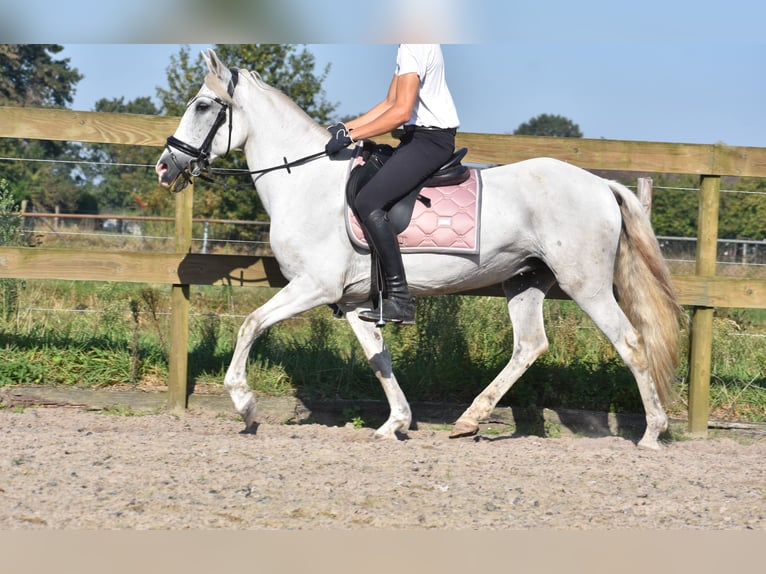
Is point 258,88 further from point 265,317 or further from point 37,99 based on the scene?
point 37,99

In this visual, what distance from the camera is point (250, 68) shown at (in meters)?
15.5

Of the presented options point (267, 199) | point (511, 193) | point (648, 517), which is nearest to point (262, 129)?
point (267, 199)

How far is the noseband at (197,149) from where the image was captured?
559 centimetres

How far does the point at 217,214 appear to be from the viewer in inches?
691

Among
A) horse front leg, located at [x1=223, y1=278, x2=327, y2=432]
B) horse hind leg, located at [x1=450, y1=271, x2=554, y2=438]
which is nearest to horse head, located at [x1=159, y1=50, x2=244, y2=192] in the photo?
horse front leg, located at [x1=223, y1=278, x2=327, y2=432]

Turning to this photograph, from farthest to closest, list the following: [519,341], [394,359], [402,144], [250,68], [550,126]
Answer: [550,126] → [250,68] → [394,359] → [519,341] → [402,144]

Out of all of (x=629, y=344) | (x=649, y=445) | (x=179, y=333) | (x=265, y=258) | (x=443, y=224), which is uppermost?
(x=443, y=224)

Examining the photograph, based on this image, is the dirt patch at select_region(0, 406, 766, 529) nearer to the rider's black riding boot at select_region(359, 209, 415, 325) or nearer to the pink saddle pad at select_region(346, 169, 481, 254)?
the rider's black riding boot at select_region(359, 209, 415, 325)

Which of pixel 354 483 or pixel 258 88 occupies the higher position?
pixel 258 88

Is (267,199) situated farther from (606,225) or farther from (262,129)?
(606,225)

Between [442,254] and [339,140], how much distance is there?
968mm

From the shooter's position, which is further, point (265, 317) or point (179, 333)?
point (179, 333)

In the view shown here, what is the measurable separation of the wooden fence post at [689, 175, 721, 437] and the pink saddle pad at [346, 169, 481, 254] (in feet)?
6.05

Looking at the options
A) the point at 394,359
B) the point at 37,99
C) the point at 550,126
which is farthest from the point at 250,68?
the point at 550,126
